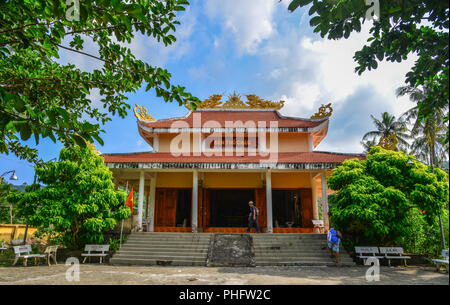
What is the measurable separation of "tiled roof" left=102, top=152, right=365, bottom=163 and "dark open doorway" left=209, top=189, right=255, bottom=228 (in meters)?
2.95

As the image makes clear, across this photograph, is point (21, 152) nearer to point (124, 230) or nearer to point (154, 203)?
point (124, 230)

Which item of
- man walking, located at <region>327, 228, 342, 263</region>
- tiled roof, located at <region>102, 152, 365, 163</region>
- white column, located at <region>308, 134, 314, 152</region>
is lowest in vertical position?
man walking, located at <region>327, 228, 342, 263</region>

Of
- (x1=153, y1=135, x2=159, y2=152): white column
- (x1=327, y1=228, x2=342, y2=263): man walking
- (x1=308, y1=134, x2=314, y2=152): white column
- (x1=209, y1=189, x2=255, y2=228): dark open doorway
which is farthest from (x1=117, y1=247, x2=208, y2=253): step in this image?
(x1=308, y1=134, x2=314, y2=152): white column

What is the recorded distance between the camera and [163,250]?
9125mm

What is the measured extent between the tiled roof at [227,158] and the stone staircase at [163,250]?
3.13m

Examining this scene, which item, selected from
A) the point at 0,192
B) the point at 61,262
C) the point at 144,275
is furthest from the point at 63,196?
the point at 0,192

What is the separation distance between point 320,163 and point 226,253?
516 cm

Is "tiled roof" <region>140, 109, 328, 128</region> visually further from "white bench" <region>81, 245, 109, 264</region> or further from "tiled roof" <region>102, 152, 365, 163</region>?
"white bench" <region>81, 245, 109, 264</region>

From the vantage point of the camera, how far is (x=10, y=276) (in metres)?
6.36

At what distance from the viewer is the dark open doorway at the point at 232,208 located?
48.0ft

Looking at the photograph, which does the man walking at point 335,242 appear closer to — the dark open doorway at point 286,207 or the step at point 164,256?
the step at point 164,256

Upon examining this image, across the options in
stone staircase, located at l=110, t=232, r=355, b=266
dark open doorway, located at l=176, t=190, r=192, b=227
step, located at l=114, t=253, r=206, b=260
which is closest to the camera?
stone staircase, located at l=110, t=232, r=355, b=266

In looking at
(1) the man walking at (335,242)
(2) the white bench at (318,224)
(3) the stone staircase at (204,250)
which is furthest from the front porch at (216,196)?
(1) the man walking at (335,242)

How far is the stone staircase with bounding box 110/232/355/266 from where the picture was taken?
27.2 feet
